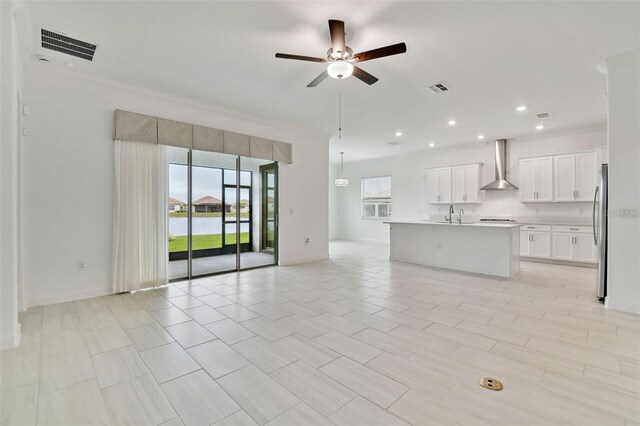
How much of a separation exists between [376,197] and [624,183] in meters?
7.42

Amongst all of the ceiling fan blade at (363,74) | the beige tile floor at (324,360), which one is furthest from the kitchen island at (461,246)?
the ceiling fan blade at (363,74)

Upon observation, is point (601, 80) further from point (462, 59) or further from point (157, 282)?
point (157, 282)

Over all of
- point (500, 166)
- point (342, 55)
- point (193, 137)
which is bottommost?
point (500, 166)

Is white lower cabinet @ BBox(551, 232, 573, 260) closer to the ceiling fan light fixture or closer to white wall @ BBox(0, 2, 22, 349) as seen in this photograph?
the ceiling fan light fixture

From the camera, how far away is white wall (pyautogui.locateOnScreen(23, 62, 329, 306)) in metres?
3.70

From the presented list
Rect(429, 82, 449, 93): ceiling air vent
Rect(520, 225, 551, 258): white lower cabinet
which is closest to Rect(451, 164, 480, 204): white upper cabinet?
Rect(520, 225, 551, 258): white lower cabinet

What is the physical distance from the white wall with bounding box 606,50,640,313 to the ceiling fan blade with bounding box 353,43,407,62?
2.88 m

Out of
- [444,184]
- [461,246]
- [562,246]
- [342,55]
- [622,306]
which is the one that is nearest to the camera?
[342,55]

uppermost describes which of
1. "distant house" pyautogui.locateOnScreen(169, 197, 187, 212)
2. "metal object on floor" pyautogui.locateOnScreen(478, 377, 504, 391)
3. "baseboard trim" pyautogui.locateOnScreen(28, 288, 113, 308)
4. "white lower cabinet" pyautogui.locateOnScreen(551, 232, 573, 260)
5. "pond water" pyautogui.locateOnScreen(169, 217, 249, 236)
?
"distant house" pyautogui.locateOnScreen(169, 197, 187, 212)

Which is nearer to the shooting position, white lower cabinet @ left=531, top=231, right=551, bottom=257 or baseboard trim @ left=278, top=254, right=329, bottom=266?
baseboard trim @ left=278, top=254, right=329, bottom=266

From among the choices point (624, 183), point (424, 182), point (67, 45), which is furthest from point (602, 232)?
point (67, 45)

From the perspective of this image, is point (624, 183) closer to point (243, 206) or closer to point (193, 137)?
point (243, 206)

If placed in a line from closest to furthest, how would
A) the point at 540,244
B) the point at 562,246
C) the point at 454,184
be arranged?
the point at 562,246
the point at 540,244
the point at 454,184

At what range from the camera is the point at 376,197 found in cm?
1084
